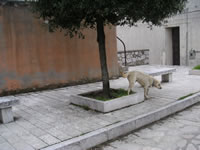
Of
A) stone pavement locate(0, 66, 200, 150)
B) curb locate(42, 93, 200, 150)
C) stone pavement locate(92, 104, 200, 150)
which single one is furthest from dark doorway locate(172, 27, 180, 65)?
stone pavement locate(92, 104, 200, 150)

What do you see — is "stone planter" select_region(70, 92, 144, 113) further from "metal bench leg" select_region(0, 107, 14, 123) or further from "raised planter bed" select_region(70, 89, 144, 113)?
"metal bench leg" select_region(0, 107, 14, 123)

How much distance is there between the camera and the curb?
3598 mm

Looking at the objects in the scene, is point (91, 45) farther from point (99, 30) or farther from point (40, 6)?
point (40, 6)

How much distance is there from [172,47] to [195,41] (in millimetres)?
2046

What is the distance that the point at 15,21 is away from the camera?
704 centimetres

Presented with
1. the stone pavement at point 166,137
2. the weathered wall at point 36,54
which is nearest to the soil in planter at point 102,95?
the stone pavement at point 166,137

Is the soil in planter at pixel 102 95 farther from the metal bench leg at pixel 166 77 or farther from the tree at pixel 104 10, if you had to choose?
the metal bench leg at pixel 166 77

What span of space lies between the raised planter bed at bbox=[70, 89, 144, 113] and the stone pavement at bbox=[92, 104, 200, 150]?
0.92 meters

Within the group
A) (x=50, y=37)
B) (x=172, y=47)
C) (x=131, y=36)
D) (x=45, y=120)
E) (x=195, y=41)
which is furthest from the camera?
(x=131, y=36)

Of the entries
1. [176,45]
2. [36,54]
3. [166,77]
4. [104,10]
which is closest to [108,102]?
[104,10]

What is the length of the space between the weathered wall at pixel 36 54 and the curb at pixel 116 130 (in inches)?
162

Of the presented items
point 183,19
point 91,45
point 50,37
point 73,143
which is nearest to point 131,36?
point 183,19

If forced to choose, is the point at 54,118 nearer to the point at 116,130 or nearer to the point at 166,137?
the point at 116,130

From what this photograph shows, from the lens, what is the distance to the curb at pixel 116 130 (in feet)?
11.8
